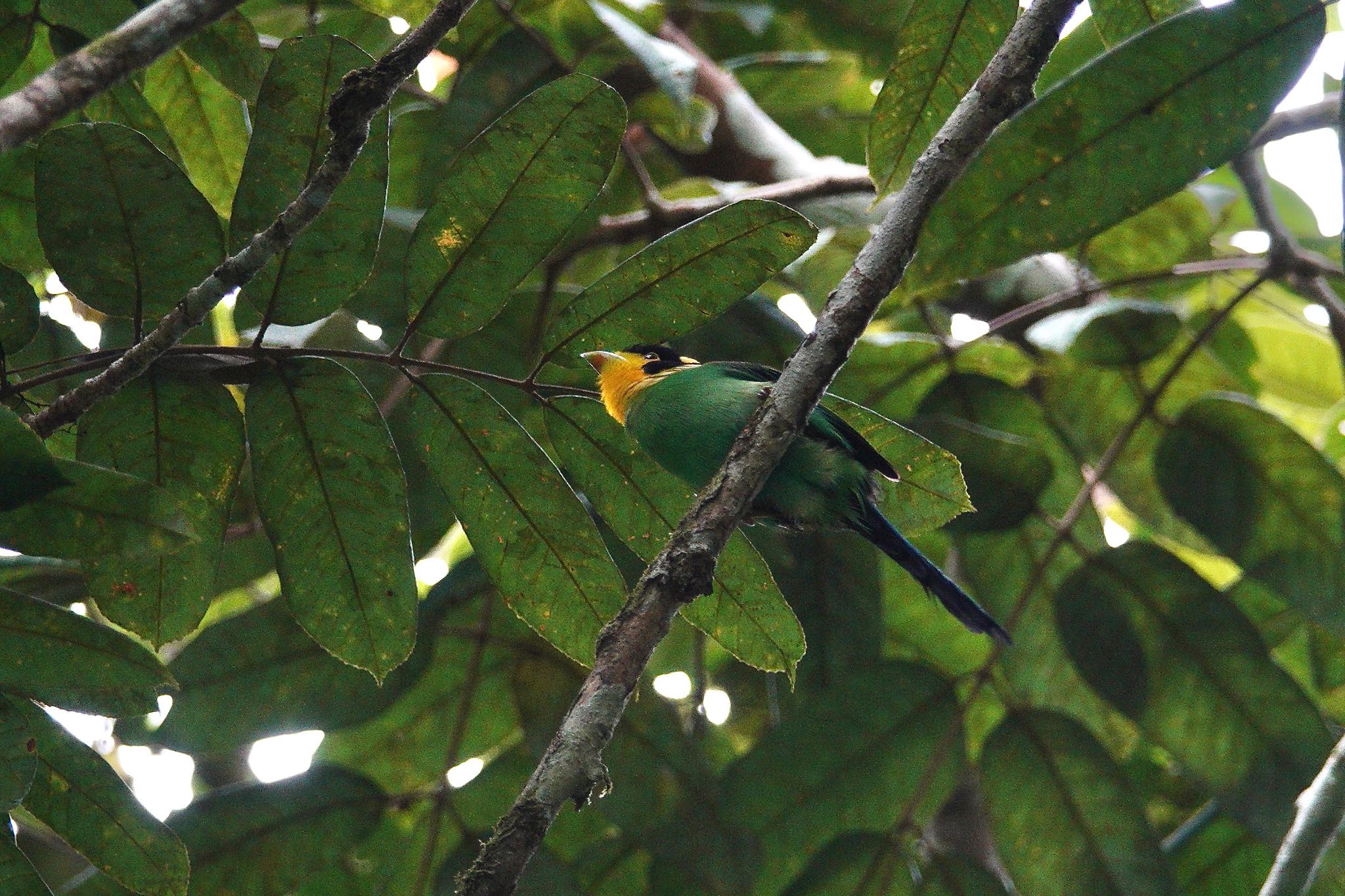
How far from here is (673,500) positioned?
245cm

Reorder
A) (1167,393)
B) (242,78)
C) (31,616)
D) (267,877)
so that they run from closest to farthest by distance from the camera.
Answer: (31,616) → (242,78) → (267,877) → (1167,393)

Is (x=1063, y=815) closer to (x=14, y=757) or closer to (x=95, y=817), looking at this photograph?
(x=95, y=817)

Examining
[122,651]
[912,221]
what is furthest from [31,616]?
[912,221]

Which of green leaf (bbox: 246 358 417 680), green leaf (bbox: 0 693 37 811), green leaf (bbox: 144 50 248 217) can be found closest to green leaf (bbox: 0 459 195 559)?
green leaf (bbox: 0 693 37 811)

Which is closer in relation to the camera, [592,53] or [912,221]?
[912,221]

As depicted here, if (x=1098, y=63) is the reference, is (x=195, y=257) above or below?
above

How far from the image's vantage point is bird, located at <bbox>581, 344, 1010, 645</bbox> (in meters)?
2.73

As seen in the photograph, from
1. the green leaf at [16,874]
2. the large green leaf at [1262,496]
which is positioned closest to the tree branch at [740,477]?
the green leaf at [16,874]

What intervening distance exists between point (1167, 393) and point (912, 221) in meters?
1.93

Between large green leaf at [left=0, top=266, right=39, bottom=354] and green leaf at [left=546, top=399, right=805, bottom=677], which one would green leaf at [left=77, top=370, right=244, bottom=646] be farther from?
green leaf at [left=546, top=399, right=805, bottom=677]

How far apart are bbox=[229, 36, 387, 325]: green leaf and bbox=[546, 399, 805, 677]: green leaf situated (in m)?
0.53

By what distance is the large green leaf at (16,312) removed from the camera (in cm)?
199

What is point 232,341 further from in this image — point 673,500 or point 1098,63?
point 1098,63

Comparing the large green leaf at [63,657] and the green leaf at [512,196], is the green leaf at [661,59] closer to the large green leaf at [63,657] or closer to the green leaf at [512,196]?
the green leaf at [512,196]
